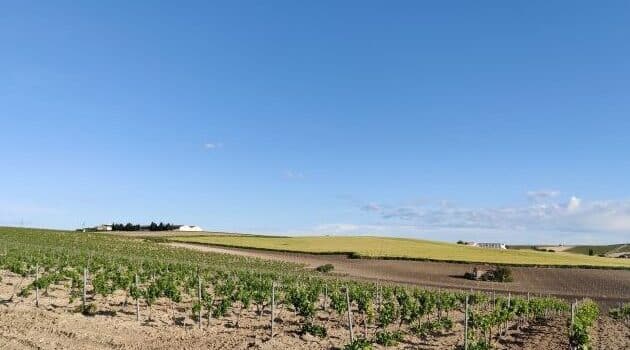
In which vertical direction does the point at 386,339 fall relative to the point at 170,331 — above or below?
above

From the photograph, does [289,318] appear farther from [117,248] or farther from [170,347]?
[117,248]

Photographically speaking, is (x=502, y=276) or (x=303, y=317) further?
(x=502, y=276)

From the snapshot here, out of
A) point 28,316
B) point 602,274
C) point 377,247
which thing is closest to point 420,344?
point 28,316

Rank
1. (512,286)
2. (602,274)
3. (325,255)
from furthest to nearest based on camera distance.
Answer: (325,255) < (602,274) < (512,286)

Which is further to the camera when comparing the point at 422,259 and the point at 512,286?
the point at 422,259

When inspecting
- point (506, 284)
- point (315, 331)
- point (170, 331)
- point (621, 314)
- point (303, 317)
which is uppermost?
point (315, 331)

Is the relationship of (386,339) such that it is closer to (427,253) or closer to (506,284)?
(506,284)

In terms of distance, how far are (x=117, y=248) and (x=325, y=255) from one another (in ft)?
98.5

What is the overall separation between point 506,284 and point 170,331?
47.9 meters

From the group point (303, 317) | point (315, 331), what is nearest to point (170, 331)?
point (315, 331)

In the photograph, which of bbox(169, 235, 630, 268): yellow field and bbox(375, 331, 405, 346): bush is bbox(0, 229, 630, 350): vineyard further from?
bbox(169, 235, 630, 268): yellow field

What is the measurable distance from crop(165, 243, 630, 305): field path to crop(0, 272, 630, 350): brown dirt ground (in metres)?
28.5

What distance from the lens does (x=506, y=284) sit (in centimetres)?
6269

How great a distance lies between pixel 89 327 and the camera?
22.9 meters
